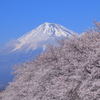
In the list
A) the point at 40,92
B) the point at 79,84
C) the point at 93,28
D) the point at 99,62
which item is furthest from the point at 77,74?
the point at 93,28

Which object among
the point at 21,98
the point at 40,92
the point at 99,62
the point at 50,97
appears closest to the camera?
the point at 99,62

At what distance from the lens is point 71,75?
9.98 metres

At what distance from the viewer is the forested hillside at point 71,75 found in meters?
8.80

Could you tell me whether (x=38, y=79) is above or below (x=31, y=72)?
below

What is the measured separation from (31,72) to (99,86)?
6.14 m

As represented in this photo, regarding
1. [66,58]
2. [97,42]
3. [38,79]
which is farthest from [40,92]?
[97,42]

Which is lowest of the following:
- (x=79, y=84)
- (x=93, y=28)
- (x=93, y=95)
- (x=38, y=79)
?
(x=93, y=95)

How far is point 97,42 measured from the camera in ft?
32.5

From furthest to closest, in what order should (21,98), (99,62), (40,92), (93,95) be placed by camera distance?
1. (21,98)
2. (40,92)
3. (99,62)
4. (93,95)

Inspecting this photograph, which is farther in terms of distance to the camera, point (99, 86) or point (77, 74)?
point (77, 74)

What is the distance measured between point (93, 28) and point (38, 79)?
355cm

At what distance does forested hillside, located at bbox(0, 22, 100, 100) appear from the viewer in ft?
28.9

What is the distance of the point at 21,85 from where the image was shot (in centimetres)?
1353

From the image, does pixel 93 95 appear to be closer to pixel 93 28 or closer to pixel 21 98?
pixel 93 28
